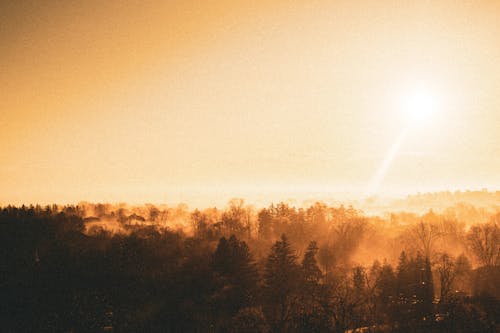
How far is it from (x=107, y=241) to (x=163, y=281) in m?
44.2

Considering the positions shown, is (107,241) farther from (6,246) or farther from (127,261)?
(127,261)

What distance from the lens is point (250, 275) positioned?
6250 centimetres

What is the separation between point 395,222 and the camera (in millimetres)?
130375

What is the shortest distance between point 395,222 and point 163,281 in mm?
96888

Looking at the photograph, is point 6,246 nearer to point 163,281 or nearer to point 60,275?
point 60,275

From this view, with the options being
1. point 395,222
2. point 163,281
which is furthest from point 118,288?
point 395,222

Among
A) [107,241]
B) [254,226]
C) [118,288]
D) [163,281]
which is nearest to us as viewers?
[118,288]

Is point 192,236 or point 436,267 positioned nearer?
point 436,267

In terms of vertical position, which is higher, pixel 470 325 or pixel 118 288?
pixel 470 325

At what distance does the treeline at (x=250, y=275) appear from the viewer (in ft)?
124

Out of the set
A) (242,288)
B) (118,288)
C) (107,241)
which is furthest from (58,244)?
(242,288)

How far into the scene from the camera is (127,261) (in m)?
76.2

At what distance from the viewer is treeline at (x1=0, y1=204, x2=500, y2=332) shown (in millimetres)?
37844

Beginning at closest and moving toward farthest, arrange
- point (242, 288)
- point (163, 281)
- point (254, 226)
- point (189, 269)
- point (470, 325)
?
1. point (470, 325)
2. point (242, 288)
3. point (163, 281)
4. point (189, 269)
5. point (254, 226)
